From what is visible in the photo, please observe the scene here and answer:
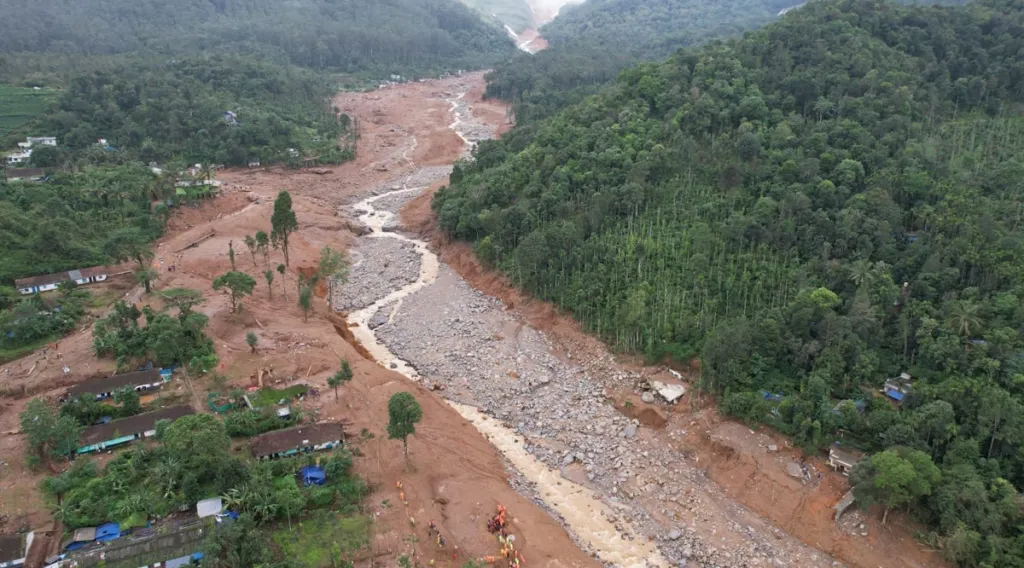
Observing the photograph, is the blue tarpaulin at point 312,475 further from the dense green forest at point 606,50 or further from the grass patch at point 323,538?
the dense green forest at point 606,50

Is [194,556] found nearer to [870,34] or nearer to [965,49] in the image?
[870,34]

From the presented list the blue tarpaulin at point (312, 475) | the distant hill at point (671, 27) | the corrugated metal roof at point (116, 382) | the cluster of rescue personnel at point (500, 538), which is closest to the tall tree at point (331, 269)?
the corrugated metal roof at point (116, 382)

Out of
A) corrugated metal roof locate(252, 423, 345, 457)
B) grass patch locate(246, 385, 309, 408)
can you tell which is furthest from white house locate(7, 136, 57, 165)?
corrugated metal roof locate(252, 423, 345, 457)

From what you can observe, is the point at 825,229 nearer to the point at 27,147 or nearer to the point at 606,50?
the point at 27,147

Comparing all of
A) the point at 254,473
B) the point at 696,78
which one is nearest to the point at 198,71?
the point at 696,78

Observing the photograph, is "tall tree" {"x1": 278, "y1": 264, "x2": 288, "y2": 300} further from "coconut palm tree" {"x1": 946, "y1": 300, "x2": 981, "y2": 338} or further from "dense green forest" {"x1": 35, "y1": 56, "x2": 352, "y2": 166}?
"coconut palm tree" {"x1": 946, "y1": 300, "x2": 981, "y2": 338}

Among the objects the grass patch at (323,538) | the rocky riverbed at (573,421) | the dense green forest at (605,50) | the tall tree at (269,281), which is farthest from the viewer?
the dense green forest at (605,50)
